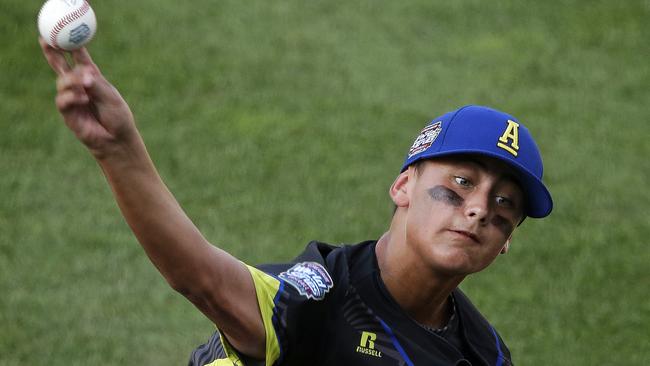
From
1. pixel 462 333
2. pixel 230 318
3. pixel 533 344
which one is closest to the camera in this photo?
pixel 230 318

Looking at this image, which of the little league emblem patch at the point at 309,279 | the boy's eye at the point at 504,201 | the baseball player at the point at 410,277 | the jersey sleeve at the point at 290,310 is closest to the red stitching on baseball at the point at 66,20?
the baseball player at the point at 410,277

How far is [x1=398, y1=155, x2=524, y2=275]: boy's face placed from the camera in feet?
12.3

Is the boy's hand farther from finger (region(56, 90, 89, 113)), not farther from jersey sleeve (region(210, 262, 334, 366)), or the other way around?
jersey sleeve (region(210, 262, 334, 366))

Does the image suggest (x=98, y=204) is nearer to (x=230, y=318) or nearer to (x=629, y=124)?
(x=629, y=124)

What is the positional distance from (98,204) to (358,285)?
508cm

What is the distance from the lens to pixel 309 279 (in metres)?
3.48

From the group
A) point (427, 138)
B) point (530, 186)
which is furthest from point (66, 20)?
point (530, 186)

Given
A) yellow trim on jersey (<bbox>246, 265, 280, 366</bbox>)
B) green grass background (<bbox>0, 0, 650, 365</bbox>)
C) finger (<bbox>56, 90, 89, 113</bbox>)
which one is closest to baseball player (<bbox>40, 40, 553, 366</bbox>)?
yellow trim on jersey (<bbox>246, 265, 280, 366</bbox>)

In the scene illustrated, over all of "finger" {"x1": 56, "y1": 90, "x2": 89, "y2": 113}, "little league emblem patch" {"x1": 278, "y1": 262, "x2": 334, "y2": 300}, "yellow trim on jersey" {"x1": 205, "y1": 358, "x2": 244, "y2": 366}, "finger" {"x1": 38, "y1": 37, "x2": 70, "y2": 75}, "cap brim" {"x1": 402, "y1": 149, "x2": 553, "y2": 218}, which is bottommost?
"yellow trim on jersey" {"x1": 205, "y1": 358, "x2": 244, "y2": 366}

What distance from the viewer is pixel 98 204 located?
851cm

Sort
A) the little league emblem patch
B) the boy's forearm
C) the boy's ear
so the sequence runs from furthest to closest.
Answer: the boy's ear, the little league emblem patch, the boy's forearm

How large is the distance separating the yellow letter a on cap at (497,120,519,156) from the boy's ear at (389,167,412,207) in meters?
0.38

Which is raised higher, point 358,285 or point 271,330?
point 358,285

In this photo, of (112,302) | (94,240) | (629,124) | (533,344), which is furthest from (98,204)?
(629,124)
